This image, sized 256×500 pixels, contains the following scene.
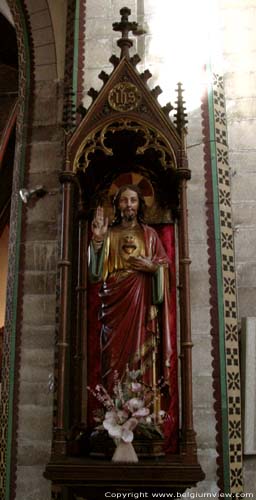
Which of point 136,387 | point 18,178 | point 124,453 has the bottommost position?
point 124,453

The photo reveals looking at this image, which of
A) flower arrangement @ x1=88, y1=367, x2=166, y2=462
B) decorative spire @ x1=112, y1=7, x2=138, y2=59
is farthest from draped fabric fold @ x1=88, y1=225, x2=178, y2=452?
decorative spire @ x1=112, y1=7, x2=138, y2=59

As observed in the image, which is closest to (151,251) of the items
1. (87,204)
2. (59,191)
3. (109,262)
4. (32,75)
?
(109,262)

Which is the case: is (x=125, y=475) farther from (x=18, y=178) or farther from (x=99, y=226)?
(x=18, y=178)

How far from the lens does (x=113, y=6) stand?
6.42m

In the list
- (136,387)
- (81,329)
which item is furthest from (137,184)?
(136,387)

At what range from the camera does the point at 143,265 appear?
515cm

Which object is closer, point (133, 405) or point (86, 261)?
point (133, 405)

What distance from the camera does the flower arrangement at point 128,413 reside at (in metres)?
4.39

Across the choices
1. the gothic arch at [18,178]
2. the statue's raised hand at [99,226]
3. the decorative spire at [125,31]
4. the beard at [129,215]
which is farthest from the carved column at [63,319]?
the decorative spire at [125,31]

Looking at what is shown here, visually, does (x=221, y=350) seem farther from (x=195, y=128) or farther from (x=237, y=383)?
(x=195, y=128)

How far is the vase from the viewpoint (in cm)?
436

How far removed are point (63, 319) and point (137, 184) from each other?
59.5 inches

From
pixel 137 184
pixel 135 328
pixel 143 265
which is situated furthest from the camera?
pixel 137 184

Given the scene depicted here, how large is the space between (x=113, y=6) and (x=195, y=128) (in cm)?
166
